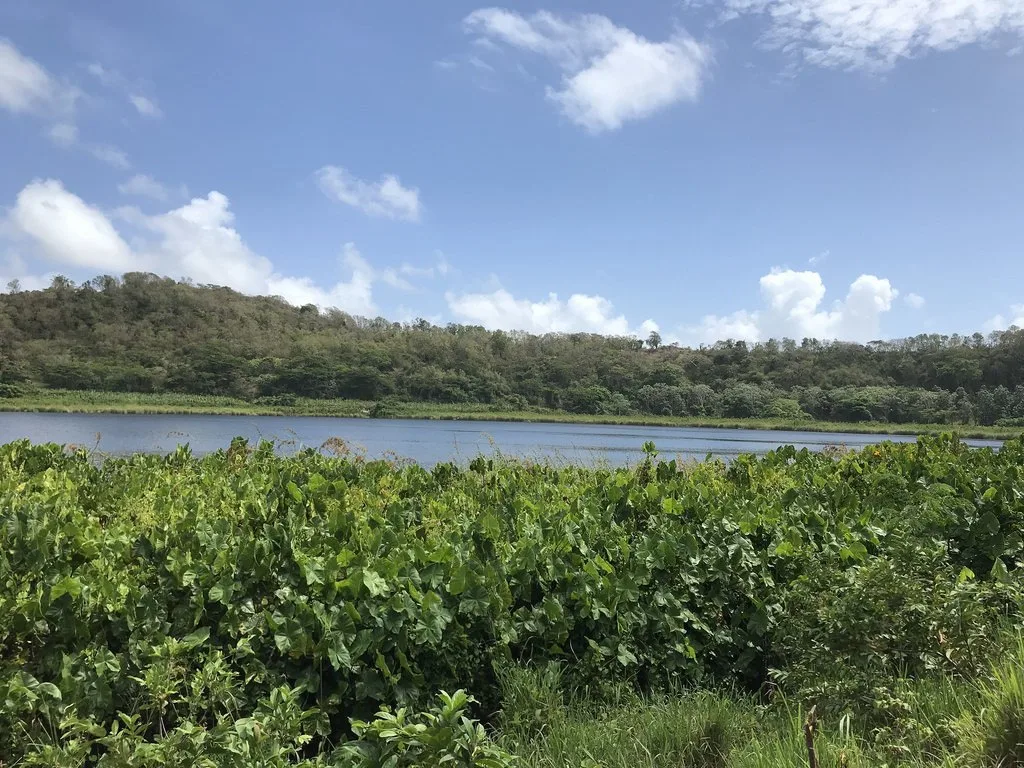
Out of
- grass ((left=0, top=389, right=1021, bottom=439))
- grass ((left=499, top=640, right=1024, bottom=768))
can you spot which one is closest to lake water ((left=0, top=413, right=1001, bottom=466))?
grass ((left=499, top=640, right=1024, bottom=768))

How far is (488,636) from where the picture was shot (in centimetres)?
367

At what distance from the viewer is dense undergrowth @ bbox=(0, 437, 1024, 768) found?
106 inches

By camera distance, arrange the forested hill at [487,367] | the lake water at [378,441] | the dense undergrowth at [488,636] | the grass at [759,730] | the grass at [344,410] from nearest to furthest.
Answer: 1. the grass at [759,730]
2. the dense undergrowth at [488,636]
3. the lake water at [378,441]
4. the grass at [344,410]
5. the forested hill at [487,367]

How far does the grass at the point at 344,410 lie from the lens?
236 ft

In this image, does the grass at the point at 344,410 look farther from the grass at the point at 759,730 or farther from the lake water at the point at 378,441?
the grass at the point at 759,730

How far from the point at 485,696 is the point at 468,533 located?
0.96 m

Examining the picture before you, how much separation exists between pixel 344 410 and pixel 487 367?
3176 cm

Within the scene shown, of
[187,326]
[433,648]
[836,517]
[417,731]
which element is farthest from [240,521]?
[187,326]

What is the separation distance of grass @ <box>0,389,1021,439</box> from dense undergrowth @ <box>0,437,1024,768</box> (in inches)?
2934

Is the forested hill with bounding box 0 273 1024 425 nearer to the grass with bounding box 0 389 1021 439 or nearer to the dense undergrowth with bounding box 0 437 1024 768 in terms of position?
the grass with bounding box 0 389 1021 439

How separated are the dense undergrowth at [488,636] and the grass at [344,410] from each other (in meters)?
74.5

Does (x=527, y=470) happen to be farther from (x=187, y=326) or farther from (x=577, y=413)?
(x=187, y=326)

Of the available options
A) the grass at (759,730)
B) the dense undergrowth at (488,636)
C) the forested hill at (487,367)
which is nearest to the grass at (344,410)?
the forested hill at (487,367)

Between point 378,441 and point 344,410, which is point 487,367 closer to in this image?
point 344,410
